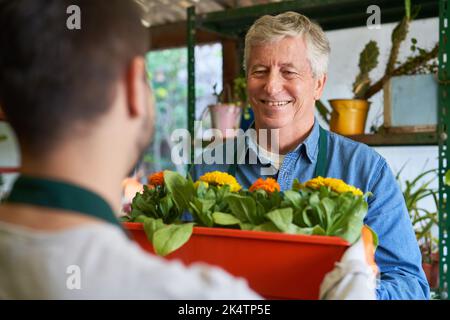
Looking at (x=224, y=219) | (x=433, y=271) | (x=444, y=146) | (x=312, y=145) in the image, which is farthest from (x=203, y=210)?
(x=433, y=271)

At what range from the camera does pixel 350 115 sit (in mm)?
1914

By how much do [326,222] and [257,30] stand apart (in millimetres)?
699

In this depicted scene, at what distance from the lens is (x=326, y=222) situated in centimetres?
66

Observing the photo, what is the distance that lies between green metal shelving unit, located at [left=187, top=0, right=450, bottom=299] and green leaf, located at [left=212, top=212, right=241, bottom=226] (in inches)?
44.8

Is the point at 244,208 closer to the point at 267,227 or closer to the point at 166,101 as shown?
the point at 267,227

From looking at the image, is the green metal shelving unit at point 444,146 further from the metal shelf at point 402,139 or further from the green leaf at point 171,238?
the green leaf at point 171,238

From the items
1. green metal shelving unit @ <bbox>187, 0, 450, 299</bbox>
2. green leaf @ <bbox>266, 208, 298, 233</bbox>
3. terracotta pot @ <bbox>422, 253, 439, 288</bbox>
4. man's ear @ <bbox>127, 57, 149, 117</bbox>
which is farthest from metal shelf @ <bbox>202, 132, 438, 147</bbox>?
man's ear @ <bbox>127, 57, 149, 117</bbox>

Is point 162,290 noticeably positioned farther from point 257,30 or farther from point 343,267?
point 257,30

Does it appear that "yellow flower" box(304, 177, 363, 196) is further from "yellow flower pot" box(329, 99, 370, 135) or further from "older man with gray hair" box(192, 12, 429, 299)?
"yellow flower pot" box(329, 99, 370, 135)

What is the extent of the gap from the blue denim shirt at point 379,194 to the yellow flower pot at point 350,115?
0.62 meters

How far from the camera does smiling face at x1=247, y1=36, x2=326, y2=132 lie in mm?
1237

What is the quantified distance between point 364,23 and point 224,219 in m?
1.68
